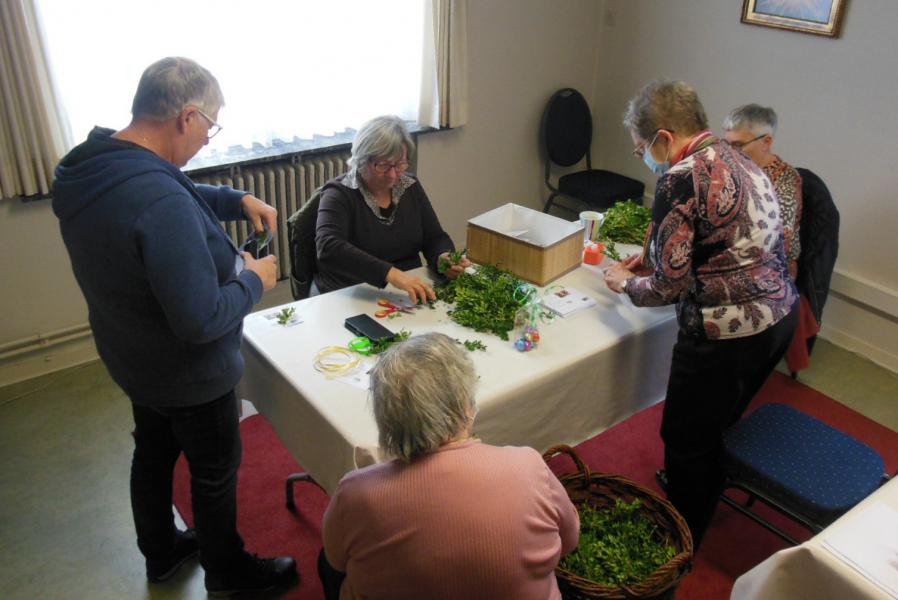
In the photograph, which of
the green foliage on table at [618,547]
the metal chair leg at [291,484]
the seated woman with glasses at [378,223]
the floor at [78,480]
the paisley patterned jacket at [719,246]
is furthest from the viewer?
the metal chair leg at [291,484]

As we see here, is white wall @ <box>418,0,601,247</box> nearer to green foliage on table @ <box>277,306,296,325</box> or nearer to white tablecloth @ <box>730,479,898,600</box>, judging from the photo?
green foliage on table @ <box>277,306,296,325</box>

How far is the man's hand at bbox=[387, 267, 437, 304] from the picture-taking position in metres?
2.19

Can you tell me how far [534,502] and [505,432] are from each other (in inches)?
24.7

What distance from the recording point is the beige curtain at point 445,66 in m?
3.71

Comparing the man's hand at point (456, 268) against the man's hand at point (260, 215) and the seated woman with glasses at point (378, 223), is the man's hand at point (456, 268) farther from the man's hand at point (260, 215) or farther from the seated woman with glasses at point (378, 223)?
the man's hand at point (260, 215)

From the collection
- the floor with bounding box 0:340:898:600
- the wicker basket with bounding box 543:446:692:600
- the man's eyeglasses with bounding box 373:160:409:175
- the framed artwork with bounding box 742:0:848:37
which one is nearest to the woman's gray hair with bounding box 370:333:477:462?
the wicker basket with bounding box 543:446:692:600

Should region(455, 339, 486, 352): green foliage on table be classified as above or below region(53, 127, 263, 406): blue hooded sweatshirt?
below

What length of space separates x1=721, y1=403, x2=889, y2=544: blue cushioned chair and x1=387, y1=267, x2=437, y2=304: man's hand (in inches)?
40.5

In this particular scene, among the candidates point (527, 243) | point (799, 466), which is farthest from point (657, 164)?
point (799, 466)

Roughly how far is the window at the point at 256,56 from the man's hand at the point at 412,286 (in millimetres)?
1563

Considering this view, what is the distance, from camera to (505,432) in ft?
6.13

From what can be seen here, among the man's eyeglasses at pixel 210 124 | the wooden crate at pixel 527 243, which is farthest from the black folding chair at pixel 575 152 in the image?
the man's eyeglasses at pixel 210 124

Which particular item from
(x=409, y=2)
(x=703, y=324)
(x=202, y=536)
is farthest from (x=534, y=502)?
(x=409, y=2)

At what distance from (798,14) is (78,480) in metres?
3.92
